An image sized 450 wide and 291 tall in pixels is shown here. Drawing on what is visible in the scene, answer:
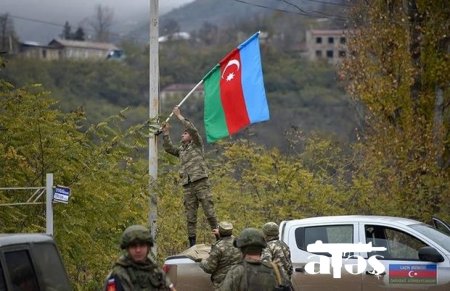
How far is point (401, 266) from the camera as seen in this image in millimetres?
15375

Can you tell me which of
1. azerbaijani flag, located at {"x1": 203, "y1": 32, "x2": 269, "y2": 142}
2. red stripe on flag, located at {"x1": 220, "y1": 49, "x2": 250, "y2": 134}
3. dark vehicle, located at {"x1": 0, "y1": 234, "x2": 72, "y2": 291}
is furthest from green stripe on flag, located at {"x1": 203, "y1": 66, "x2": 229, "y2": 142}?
dark vehicle, located at {"x1": 0, "y1": 234, "x2": 72, "y2": 291}

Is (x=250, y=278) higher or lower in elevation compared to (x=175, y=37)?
lower

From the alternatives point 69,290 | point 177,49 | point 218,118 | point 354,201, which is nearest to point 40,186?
point 218,118

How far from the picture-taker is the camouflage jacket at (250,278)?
987cm

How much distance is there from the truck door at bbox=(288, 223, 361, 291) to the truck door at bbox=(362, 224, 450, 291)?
220 mm

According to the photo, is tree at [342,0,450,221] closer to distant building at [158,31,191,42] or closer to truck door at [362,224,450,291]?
truck door at [362,224,450,291]

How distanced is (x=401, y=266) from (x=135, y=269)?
23.6 ft

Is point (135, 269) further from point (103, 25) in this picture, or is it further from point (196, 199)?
point (103, 25)

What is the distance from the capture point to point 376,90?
89.9ft

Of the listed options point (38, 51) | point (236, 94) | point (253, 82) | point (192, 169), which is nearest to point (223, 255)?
point (192, 169)

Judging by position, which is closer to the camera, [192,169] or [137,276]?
[137,276]

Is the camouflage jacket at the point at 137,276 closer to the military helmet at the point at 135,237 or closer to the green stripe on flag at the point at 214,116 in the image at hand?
the military helmet at the point at 135,237

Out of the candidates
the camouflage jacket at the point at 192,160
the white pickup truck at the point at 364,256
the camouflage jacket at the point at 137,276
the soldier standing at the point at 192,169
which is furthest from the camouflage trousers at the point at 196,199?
the camouflage jacket at the point at 137,276

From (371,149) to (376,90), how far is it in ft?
4.62
